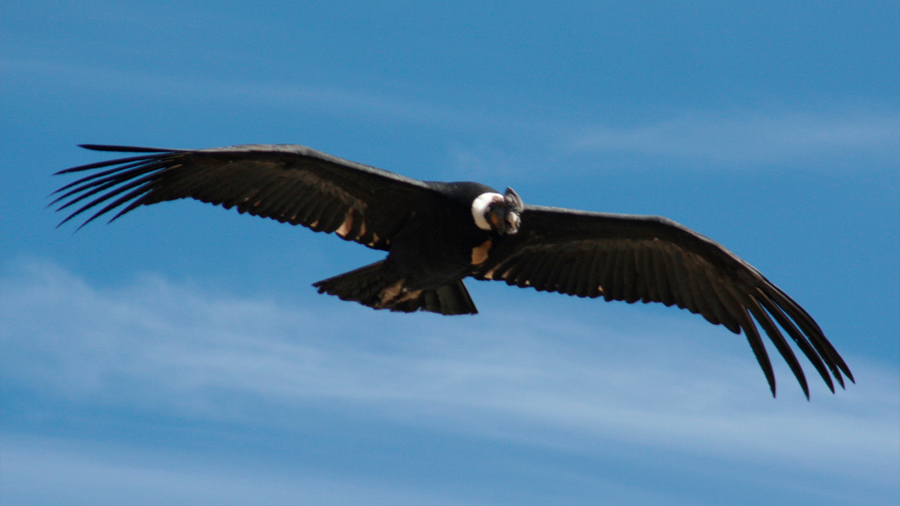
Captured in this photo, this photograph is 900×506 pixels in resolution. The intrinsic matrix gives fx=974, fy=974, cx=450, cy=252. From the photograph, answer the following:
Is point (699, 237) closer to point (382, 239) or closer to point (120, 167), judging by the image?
point (382, 239)

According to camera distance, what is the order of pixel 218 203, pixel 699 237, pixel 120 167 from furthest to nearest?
pixel 699 237 → pixel 218 203 → pixel 120 167

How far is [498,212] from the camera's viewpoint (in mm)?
10078

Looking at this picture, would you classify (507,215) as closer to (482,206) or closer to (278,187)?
(482,206)

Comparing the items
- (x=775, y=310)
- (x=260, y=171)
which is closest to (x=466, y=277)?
(x=260, y=171)

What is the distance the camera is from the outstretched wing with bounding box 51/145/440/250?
9.84 metres

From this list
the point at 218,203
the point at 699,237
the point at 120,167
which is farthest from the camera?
the point at 699,237

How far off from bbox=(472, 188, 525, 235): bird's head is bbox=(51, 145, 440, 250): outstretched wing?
619 mm

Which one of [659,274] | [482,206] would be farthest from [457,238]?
[659,274]

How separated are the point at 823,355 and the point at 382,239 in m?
5.33

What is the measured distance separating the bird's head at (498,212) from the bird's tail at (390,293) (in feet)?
3.76

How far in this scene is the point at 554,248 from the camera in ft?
38.2

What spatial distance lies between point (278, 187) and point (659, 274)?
4696mm

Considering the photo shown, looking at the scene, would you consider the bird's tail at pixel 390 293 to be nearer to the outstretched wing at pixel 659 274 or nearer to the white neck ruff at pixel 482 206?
the outstretched wing at pixel 659 274

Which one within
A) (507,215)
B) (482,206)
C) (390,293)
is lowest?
(390,293)
